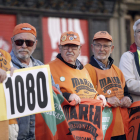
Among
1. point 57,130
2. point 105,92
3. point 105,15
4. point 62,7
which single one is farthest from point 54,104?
point 105,15

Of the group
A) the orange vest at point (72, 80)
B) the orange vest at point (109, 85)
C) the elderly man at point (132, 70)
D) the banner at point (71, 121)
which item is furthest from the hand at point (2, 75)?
the elderly man at point (132, 70)

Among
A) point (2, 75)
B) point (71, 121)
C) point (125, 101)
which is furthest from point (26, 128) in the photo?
point (125, 101)

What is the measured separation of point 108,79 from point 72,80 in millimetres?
697

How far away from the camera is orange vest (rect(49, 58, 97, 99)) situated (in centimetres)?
421

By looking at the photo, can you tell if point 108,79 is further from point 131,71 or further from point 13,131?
point 13,131

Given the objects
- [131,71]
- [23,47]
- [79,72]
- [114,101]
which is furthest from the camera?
[131,71]

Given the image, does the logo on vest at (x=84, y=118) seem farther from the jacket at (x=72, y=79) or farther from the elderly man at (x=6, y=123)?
the elderly man at (x=6, y=123)

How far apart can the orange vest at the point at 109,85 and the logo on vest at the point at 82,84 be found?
0.31 metres

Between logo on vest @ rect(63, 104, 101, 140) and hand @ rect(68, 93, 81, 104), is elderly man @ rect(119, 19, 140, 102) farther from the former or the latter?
hand @ rect(68, 93, 81, 104)

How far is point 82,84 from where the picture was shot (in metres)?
4.28

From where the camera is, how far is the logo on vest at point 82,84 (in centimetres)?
423

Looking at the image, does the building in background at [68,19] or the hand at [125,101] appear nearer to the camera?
the hand at [125,101]

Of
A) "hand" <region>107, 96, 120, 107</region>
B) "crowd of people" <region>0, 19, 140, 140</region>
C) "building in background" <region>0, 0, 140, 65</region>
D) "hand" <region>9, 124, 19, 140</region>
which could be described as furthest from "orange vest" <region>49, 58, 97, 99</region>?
"building in background" <region>0, 0, 140, 65</region>

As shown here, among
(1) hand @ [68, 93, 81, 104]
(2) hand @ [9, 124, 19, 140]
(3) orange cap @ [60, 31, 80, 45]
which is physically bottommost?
(2) hand @ [9, 124, 19, 140]
